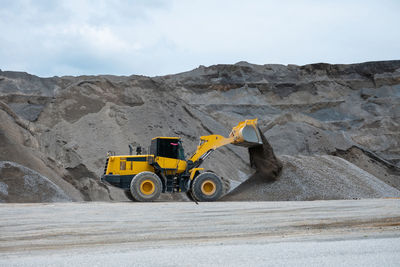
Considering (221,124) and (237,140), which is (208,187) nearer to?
(237,140)

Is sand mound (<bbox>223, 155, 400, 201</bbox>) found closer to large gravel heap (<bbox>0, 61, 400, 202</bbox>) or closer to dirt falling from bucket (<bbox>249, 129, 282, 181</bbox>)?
large gravel heap (<bbox>0, 61, 400, 202</bbox>)

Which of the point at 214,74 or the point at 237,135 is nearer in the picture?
the point at 237,135

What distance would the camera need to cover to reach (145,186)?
1262 cm

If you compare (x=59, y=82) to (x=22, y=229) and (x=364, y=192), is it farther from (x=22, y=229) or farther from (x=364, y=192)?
(x=22, y=229)

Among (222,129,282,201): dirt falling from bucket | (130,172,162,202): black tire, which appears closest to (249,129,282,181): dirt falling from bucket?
(222,129,282,201): dirt falling from bucket

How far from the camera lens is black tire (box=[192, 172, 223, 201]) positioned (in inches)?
498

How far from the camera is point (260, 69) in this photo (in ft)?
157

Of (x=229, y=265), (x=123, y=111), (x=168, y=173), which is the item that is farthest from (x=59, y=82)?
(x=229, y=265)

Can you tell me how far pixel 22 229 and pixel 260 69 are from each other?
43.7 m

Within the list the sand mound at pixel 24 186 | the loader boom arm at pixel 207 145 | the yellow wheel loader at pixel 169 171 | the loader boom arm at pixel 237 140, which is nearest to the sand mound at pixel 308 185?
the yellow wheel loader at pixel 169 171

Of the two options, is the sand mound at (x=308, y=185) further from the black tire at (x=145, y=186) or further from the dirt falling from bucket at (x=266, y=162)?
the black tire at (x=145, y=186)

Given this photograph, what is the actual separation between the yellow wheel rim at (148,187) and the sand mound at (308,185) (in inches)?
93.2

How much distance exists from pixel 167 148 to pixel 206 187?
161 centimetres

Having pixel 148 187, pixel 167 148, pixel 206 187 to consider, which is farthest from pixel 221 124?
pixel 148 187
